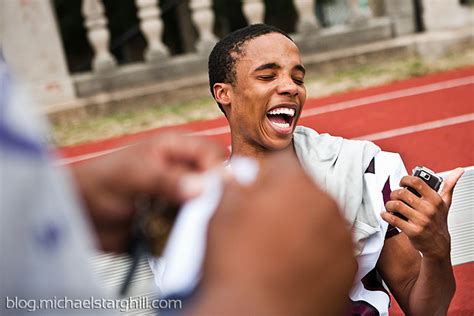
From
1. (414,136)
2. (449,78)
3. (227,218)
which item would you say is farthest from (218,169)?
(449,78)

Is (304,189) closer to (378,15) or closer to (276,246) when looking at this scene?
(276,246)

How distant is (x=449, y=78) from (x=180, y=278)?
922 centimetres

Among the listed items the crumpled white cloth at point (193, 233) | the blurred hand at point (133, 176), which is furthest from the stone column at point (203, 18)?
the crumpled white cloth at point (193, 233)

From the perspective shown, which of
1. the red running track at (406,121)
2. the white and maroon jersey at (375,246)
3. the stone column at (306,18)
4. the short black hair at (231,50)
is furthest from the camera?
the stone column at (306,18)

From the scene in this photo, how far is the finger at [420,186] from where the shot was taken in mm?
1857

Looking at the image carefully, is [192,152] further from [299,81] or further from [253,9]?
[253,9]

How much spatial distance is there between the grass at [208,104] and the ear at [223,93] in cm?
631

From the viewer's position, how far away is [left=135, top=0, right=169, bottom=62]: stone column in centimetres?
1022

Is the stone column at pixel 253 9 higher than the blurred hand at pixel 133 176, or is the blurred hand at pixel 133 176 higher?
the blurred hand at pixel 133 176

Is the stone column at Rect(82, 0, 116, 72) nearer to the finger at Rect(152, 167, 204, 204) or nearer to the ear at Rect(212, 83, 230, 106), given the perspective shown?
the ear at Rect(212, 83, 230, 106)

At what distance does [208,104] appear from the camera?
9688mm

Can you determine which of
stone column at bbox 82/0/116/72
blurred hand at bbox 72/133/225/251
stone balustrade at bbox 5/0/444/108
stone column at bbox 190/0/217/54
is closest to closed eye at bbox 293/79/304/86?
blurred hand at bbox 72/133/225/251

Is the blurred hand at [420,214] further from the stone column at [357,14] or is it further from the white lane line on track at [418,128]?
the stone column at [357,14]

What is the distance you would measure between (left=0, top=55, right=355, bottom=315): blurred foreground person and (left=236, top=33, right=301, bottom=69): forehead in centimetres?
165
